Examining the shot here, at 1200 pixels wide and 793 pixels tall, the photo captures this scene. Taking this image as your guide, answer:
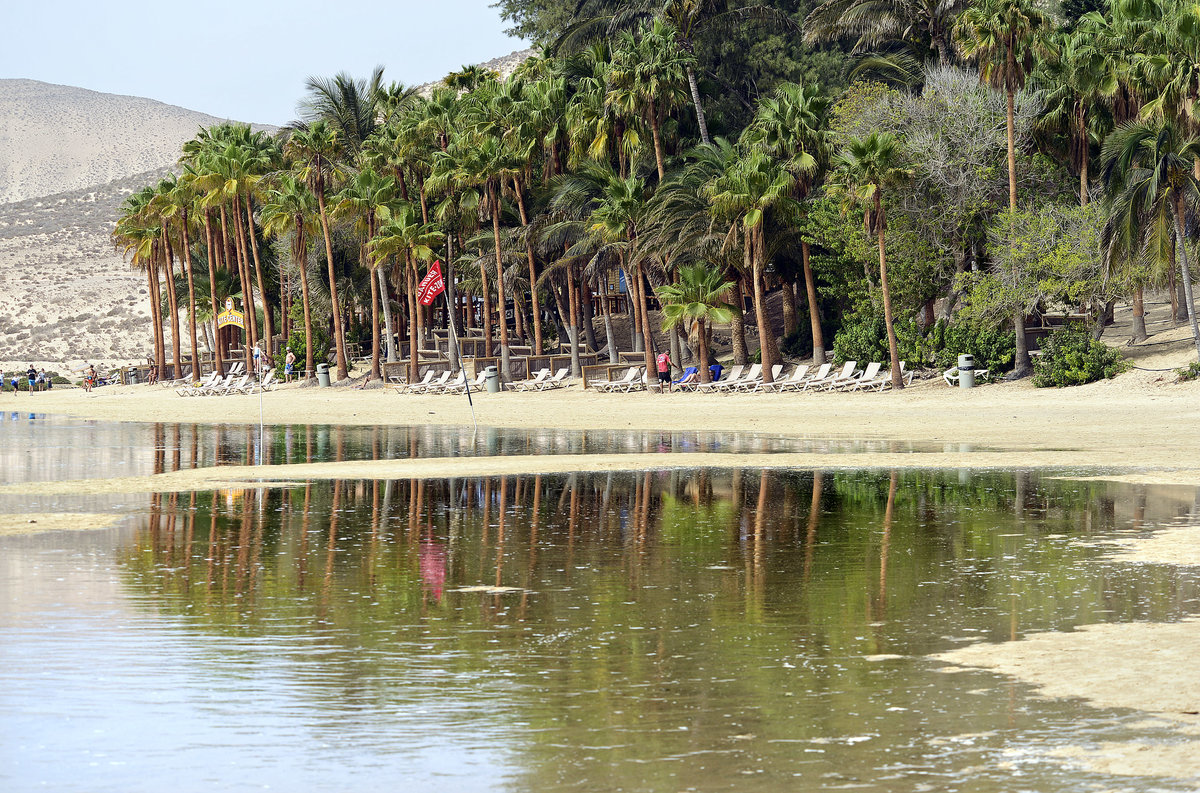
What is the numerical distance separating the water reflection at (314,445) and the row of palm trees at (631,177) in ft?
44.1

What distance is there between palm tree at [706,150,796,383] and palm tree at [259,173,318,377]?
76.5ft

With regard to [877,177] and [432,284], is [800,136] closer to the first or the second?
[877,177]

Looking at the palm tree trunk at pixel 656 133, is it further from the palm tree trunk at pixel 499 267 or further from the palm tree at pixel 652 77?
the palm tree trunk at pixel 499 267

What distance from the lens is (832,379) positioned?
40.6 metres

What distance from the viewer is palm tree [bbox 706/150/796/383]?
4253 cm

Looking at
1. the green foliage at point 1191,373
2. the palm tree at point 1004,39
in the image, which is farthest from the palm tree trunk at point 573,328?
the green foliage at point 1191,373

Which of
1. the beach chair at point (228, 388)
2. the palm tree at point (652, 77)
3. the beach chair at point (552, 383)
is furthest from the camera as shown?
the beach chair at point (228, 388)

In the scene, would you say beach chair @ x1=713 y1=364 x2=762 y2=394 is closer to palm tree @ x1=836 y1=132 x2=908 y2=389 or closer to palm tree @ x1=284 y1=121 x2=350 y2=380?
palm tree @ x1=836 y1=132 x2=908 y2=389

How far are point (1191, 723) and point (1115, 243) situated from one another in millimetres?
30593

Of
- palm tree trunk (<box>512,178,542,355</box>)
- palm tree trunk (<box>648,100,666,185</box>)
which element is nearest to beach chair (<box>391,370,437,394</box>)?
palm tree trunk (<box>512,178,542,355</box>)

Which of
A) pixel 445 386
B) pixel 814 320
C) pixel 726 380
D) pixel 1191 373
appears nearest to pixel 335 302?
pixel 445 386

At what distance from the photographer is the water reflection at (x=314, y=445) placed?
950 inches

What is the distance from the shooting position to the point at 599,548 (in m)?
13.1

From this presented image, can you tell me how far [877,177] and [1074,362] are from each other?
25.9 ft
